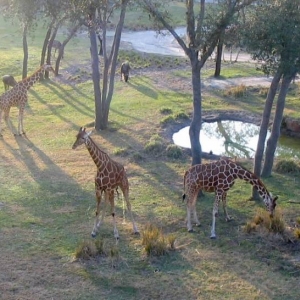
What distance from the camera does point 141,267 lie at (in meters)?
10.3

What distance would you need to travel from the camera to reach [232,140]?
19859mm

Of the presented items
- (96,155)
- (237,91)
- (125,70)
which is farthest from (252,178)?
(125,70)

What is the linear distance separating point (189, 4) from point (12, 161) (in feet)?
22.1

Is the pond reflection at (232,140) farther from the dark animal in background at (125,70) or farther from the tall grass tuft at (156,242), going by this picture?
the dark animal in background at (125,70)

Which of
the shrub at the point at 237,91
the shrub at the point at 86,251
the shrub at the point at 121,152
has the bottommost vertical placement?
the shrub at the point at 121,152

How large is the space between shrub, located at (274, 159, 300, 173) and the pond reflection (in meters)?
1.98

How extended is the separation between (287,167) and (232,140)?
411 cm

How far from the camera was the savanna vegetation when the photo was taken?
9.69m

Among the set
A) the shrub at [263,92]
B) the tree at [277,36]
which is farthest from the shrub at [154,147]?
the shrub at [263,92]

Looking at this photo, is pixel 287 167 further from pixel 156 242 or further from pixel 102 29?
pixel 102 29

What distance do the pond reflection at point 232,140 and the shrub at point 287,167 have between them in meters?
1.98

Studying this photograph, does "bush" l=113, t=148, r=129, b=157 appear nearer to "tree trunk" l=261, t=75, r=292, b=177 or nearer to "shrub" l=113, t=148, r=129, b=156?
"shrub" l=113, t=148, r=129, b=156

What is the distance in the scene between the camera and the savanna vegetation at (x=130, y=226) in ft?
31.8

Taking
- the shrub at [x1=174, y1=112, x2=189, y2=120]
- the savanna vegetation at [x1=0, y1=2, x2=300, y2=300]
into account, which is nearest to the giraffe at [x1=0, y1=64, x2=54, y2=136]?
the savanna vegetation at [x1=0, y1=2, x2=300, y2=300]
